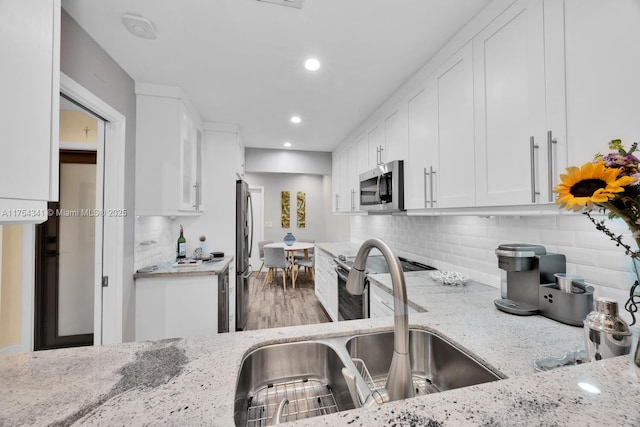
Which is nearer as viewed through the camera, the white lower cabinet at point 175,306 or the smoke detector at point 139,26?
the smoke detector at point 139,26

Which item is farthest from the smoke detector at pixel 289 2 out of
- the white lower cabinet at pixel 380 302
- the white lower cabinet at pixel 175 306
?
the white lower cabinet at pixel 175 306

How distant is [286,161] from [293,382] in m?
3.99

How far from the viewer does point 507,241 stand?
1681mm

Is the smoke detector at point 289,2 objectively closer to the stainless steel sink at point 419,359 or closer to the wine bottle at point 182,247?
the stainless steel sink at point 419,359

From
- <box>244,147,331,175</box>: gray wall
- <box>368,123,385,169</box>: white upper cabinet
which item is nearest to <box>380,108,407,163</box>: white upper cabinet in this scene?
<box>368,123,385,169</box>: white upper cabinet

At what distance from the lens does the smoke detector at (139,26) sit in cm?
147

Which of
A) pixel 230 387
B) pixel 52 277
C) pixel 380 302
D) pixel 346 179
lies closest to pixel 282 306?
pixel 346 179

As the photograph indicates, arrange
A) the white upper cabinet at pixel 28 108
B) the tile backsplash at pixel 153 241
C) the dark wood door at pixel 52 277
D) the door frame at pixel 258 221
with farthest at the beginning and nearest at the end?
the door frame at pixel 258 221 → the tile backsplash at pixel 153 241 → the dark wood door at pixel 52 277 → the white upper cabinet at pixel 28 108

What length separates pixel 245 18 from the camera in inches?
58.7

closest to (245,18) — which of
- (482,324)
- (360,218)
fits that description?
(482,324)

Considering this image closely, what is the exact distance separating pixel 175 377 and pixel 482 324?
1.16 meters

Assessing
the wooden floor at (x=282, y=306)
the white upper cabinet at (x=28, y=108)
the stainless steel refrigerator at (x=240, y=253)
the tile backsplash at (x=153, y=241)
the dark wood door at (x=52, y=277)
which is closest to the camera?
the white upper cabinet at (x=28, y=108)

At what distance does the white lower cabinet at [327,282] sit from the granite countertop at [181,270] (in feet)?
4.04

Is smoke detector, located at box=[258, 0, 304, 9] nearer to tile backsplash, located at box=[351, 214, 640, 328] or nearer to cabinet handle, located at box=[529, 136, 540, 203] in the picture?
cabinet handle, located at box=[529, 136, 540, 203]
